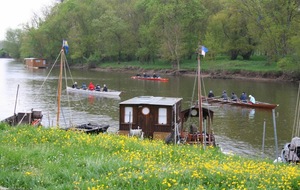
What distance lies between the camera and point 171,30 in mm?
89812

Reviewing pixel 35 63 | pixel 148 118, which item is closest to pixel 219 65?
pixel 35 63

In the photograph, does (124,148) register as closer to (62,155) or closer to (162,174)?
(62,155)

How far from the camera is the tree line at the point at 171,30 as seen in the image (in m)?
73.7

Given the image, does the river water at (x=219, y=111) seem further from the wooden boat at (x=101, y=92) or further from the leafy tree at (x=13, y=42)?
the leafy tree at (x=13, y=42)

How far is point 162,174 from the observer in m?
9.30

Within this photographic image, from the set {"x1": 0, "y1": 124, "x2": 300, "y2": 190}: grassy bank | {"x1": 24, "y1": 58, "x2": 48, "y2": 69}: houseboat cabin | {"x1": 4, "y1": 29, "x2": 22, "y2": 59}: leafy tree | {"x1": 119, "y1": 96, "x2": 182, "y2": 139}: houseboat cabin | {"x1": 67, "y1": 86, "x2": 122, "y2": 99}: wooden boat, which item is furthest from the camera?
{"x1": 4, "y1": 29, "x2": 22, "y2": 59}: leafy tree

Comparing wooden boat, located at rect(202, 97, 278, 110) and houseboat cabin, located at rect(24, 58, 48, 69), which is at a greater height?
houseboat cabin, located at rect(24, 58, 48, 69)

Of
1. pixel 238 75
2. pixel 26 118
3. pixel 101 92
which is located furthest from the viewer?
pixel 238 75

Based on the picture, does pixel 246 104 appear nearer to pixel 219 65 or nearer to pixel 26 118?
pixel 26 118

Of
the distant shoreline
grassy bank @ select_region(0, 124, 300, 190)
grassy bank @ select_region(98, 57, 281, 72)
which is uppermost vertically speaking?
grassy bank @ select_region(98, 57, 281, 72)

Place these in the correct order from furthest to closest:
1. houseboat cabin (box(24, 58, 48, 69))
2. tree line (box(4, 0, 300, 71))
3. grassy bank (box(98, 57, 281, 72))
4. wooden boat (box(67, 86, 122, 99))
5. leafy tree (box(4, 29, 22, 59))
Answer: leafy tree (box(4, 29, 22, 59)) → houseboat cabin (box(24, 58, 48, 69)) → grassy bank (box(98, 57, 281, 72)) → tree line (box(4, 0, 300, 71)) → wooden boat (box(67, 86, 122, 99))

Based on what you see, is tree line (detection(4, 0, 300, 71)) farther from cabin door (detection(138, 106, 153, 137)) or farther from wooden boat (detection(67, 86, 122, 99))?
cabin door (detection(138, 106, 153, 137))

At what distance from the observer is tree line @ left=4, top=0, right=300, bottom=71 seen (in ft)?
242

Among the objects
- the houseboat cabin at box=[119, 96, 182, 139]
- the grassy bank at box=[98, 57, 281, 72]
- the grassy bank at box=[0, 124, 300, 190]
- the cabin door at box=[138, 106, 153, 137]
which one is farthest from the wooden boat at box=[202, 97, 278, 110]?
the grassy bank at box=[98, 57, 281, 72]
